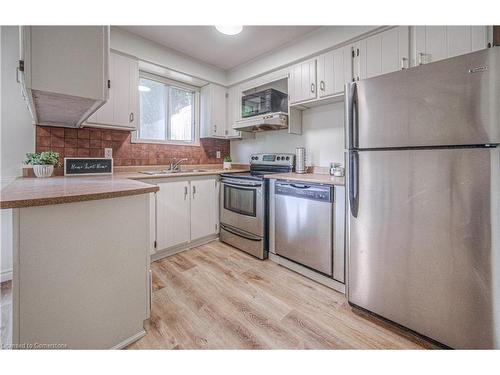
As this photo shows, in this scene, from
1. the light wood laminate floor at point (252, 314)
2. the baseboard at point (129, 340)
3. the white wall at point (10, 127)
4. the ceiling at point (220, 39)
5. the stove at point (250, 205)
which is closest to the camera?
the baseboard at point (129, 340)

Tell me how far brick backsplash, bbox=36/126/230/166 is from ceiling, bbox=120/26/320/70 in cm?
114

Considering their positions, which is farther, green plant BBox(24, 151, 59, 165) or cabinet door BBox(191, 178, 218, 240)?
cabinet door BBox(191, 178, 218, 240)

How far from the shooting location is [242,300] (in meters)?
1.75

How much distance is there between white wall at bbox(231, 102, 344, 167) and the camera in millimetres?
2506

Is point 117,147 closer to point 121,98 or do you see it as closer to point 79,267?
point 121,98

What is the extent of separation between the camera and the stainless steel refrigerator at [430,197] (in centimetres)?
112

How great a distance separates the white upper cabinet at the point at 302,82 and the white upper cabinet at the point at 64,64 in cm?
186

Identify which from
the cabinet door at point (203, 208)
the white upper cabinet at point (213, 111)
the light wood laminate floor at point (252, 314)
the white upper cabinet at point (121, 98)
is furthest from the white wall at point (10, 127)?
the white upper cabinet at point (213, 111)

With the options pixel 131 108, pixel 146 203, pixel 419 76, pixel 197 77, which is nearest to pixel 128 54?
pixel 131 108

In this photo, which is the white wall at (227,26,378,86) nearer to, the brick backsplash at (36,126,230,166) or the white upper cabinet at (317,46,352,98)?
the white upper cabinet at (317,46,352,98)

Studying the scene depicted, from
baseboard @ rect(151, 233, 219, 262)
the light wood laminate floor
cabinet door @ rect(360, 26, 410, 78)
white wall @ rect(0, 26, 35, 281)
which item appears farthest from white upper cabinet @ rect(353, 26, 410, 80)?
white wall @ rect(0, 26, 35, 281)

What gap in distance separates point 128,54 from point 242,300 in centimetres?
269

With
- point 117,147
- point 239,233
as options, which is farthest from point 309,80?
point 117,147

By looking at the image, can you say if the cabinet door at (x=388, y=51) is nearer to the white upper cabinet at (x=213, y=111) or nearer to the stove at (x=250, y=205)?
the stove at (x=250, y=205)
